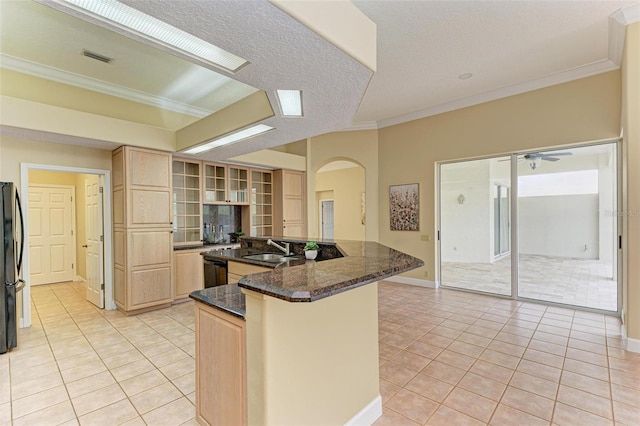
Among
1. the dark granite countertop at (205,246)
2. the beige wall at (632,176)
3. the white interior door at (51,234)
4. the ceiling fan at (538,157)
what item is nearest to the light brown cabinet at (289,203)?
the dark granite countertop at (205,246)

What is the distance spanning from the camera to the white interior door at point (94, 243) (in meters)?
4.54

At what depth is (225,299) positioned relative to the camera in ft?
5.83

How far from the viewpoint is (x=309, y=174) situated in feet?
21.8

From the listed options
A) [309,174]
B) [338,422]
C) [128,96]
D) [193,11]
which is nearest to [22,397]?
[338,422]

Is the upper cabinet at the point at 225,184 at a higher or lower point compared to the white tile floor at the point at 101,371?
higher

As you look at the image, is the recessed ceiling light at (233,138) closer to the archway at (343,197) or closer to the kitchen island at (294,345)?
the kitchen island at (294,345)

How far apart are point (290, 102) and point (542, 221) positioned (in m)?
4.30

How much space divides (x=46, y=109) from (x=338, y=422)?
4366 millimetres

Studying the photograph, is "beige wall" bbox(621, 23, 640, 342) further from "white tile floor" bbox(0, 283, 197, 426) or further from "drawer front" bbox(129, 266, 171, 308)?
"drawer front" bbox(129, 266, 171, 308)

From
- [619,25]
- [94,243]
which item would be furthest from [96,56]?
[619,25]

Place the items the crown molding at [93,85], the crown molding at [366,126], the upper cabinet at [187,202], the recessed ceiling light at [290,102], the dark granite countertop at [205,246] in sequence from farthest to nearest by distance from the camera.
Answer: the crown molding at [366,126] < the upper cabinet at [187,202] < the dark granite countertop at [205,246] < the crown molding at [93,85] < the recessed ceiling light at [290,102]

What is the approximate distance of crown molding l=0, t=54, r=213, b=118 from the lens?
3576mm

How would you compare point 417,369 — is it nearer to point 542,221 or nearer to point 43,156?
point 542,221

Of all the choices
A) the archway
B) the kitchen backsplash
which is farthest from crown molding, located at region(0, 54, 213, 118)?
the archway
